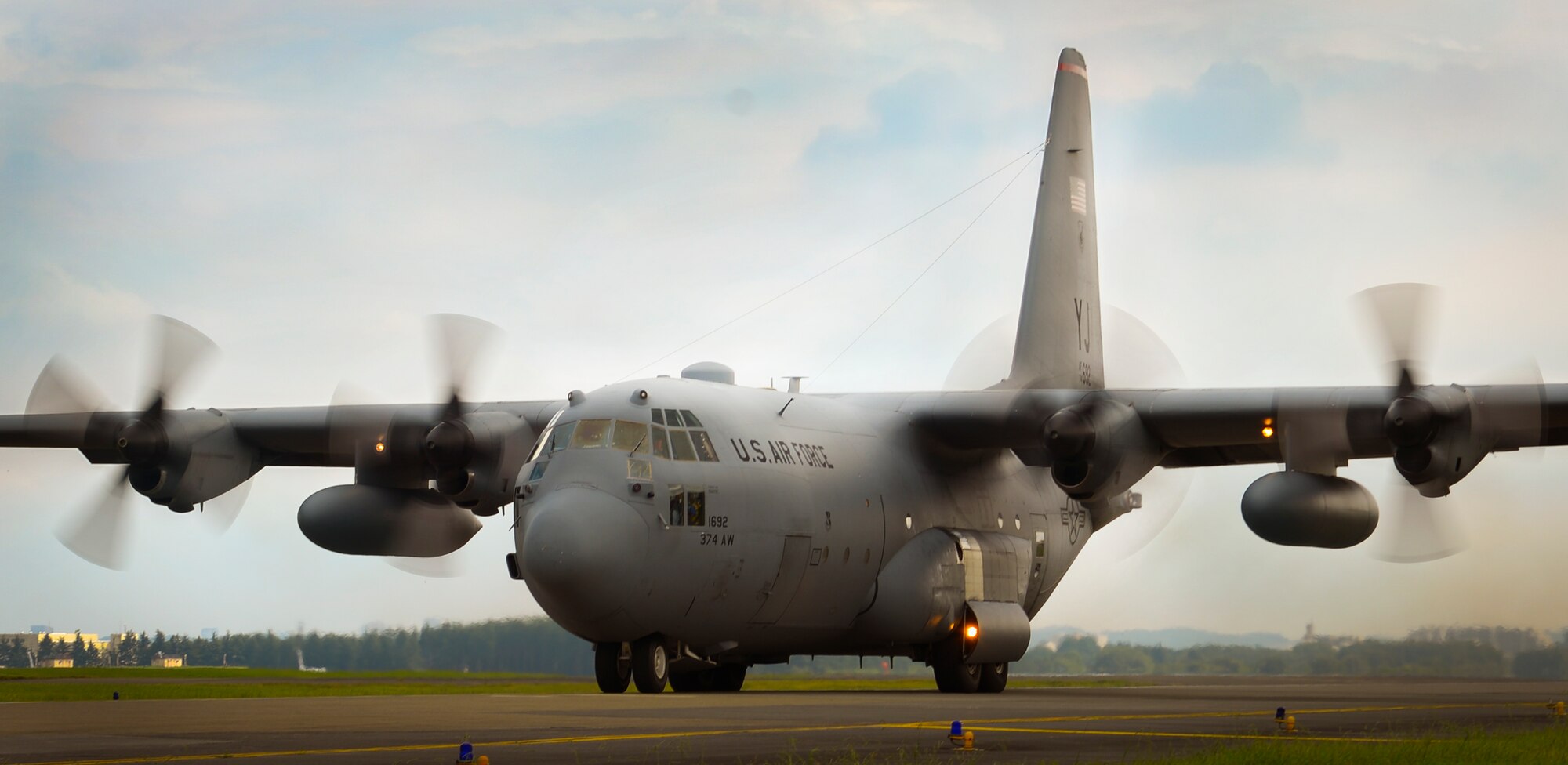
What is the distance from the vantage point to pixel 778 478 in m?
18.2

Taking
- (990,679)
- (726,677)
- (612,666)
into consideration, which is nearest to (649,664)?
(612,666)

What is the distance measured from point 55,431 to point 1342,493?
1757 cm

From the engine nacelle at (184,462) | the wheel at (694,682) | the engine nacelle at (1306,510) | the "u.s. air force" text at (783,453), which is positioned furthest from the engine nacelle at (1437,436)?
the engine nacelle at (184,462)

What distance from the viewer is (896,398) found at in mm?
22500

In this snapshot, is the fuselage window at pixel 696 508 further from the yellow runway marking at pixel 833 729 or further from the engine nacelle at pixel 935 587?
the yellow runway marking at pixel 833 729

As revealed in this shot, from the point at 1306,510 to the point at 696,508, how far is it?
7376mm

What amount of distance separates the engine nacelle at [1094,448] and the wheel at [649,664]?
5.87m

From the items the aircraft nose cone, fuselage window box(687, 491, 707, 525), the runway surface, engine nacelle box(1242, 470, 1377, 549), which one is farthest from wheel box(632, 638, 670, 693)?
engine nacelle box(1242, 470, 1377, 549)

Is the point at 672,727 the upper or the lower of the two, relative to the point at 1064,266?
lower

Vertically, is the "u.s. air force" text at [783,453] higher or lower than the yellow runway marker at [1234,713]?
higher

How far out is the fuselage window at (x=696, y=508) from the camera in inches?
661

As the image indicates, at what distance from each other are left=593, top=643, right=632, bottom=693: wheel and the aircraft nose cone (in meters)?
1.06

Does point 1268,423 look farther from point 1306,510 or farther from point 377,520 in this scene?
point 377,520

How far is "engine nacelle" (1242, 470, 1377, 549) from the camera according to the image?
18.3 m
